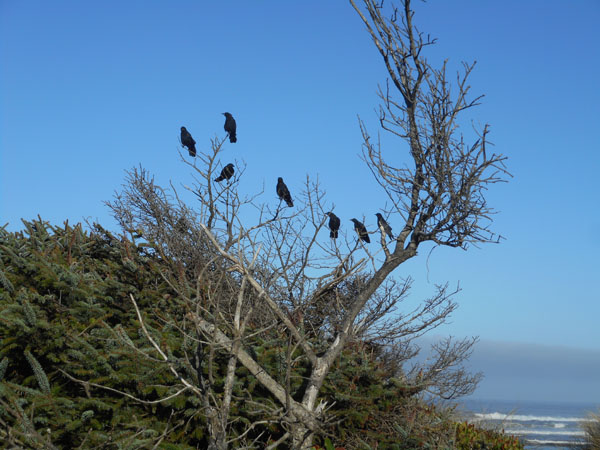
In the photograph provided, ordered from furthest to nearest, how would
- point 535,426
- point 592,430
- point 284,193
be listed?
point 535,426, point 592,430, point 284,193

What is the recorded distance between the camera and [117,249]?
909cm

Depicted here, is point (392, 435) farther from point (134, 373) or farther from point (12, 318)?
point (12, 318)

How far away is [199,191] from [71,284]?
8.39 ft

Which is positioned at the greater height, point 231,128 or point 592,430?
point 231,128

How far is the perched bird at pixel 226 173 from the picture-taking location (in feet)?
29.4

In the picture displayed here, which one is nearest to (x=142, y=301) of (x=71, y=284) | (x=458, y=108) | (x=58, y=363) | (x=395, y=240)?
(x=71, y=284)

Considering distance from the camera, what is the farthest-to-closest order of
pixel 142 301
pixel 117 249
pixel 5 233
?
pixel 117 249 → pixel 5 233 → pixel 142 301

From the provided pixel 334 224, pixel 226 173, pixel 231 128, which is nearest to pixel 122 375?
pixel 226 173

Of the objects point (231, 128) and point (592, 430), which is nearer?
point (231, 128)

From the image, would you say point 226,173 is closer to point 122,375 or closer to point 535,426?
point 122,375

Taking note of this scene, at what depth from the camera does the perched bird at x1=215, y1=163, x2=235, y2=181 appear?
29.4 feet

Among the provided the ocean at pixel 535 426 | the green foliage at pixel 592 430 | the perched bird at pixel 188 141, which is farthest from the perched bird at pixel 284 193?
the green foliage at pixel 592 430

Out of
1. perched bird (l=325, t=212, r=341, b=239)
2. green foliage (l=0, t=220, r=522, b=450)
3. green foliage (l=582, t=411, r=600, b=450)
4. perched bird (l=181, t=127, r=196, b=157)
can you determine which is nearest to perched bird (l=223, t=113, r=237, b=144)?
perched bird (l=181, t=127, r=196, b=157)

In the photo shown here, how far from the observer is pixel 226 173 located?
902cm
